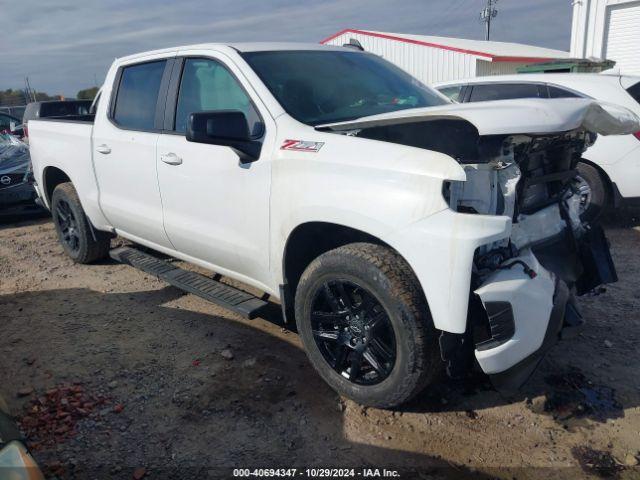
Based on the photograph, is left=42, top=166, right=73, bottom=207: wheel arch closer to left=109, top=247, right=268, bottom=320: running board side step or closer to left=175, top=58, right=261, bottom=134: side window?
left=109, top=247, right=268, bottom=320: running board side step

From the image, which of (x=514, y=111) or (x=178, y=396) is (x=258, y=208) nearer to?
(x=178, y=396)

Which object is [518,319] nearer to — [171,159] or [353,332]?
[353,332]

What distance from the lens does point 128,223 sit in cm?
462

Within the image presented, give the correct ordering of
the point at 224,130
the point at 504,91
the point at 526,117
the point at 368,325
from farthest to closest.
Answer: the point at 504,91 → the point at 224,130 → the point at 368,325 → the point at 526,117

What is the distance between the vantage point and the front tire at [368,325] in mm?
2635

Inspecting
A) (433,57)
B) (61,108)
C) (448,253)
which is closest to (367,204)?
(448,253)

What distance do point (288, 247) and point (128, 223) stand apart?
79.6 inches

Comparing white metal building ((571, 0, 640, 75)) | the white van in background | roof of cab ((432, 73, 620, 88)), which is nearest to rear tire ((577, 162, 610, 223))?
the white van in background

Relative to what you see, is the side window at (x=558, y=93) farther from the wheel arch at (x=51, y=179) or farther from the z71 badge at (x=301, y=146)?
the wheel arch at (x=51, y=179)

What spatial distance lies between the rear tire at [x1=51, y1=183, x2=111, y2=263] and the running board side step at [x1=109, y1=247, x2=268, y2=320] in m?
0.68

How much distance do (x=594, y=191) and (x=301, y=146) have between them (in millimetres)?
4449

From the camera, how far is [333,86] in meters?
3.62

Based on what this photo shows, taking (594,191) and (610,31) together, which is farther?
(610,31)

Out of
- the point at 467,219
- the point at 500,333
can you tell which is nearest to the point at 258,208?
the point at 467,219
